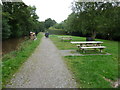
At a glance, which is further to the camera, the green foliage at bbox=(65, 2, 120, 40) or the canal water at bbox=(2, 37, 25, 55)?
the green foliage at bbox=(65, 2, 120, 40)

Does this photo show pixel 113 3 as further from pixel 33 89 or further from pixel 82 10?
pixel 33 89

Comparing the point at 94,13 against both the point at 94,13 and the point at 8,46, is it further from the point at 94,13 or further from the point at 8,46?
the point at 8,46

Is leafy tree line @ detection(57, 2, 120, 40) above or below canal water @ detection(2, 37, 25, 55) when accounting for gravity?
above

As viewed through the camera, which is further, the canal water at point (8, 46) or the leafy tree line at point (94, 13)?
the leafy tree line at point (94, 13)

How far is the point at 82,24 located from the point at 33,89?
1187 centimetres

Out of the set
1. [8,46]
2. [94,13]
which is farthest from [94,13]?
[8,46]

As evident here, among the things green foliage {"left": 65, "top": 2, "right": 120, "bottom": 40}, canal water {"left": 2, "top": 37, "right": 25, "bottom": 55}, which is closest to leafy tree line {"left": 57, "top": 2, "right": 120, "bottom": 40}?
green foliage {"left": 65, "top": 2, "right": 120, "bottom": 40}

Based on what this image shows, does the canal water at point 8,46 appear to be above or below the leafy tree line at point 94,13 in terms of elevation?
below

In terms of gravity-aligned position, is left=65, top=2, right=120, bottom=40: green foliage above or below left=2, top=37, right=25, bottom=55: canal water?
above

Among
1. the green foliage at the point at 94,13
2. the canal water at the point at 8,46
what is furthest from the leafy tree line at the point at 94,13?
the canal water at the point at 8,46

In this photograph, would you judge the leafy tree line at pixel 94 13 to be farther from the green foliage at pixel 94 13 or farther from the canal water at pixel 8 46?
the canal water at pixel 8 46

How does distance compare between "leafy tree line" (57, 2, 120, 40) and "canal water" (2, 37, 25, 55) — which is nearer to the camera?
"canal water" (2, 37, 25, 55)

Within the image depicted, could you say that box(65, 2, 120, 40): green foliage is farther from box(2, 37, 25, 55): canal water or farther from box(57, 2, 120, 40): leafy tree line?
box(2, 37, 25, 55): canal water

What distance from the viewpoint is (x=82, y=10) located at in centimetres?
1336
